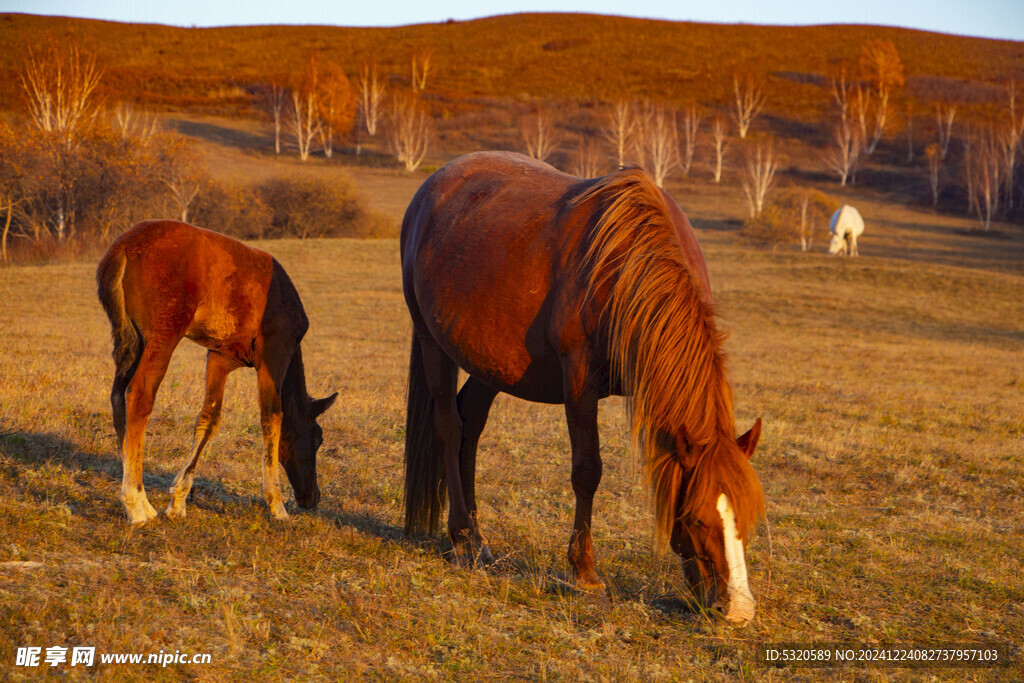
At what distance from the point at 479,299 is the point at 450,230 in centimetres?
66

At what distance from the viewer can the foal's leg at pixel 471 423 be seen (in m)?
5.12

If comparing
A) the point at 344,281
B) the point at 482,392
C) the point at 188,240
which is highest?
the point at 188,240

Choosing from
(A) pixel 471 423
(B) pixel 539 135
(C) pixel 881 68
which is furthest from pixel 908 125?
(A) pixel 471 423

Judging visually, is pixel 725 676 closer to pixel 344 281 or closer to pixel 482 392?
pixel 482 392

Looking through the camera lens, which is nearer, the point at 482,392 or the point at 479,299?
the point at 479,299

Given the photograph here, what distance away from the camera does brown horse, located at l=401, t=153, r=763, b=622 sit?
144 inches

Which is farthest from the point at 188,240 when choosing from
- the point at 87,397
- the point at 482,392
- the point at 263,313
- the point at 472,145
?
the point at 472,145

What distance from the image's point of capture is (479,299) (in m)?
4.55

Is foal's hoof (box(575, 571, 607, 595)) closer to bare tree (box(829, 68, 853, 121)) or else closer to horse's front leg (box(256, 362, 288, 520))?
horse's front leg (box(256, 362, 288, 520))

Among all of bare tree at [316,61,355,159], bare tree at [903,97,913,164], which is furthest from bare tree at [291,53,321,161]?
bare tree at [903,97,913,164]

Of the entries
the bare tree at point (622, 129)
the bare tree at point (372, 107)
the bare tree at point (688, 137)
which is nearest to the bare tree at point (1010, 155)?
the bare tree at point (688, 137)

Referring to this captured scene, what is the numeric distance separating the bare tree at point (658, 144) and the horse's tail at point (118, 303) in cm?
5363

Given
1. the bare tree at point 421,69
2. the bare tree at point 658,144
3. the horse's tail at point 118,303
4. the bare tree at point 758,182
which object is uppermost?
the bare tree at point 421,69

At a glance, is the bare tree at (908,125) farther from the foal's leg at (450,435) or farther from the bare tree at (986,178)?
the foal's leg at (450,435)
